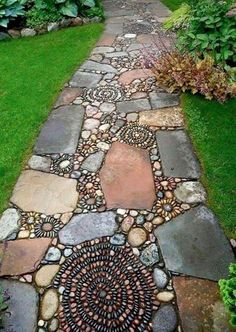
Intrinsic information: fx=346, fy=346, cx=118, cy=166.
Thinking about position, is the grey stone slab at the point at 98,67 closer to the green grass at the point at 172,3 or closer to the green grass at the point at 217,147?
the green grass at the point at 217,147

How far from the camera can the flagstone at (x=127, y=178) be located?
3.20m

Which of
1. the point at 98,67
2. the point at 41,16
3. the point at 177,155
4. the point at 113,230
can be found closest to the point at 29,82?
the point at 98,67

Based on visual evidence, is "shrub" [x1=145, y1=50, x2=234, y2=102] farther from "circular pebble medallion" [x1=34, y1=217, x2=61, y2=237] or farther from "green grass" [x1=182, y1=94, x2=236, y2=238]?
"circular pebble medallion" [x1=34, y1=217, x2=61, y2=237]

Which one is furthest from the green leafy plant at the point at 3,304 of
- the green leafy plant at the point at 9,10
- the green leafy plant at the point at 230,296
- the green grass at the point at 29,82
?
the green leafy plant at the point at 9,10

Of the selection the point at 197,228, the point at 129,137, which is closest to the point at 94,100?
the point at 129,137

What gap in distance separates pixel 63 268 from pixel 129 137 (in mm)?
1825

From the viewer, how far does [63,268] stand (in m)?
2.66

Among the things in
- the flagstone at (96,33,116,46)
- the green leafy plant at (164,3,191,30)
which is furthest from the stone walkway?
the flagstone at (96,33,116,46)

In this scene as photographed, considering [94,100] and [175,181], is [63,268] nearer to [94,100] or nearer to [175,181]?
[175,181]

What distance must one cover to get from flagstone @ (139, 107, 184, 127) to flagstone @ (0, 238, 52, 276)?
2001 mm

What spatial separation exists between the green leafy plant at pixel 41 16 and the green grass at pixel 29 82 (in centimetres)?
29

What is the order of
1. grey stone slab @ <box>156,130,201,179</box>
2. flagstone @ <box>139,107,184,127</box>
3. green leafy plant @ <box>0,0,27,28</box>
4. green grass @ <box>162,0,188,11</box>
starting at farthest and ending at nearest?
green grass @ <box>162,0,188,11</box> < green leafy plant @ <box>0,0,27,28</box> < flagstone @ <box>139,107,184,127</box> < grey stone slab @ <box>156,130,201,179</box>

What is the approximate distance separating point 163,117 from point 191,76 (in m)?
0.78

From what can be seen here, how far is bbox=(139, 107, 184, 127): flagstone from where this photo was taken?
4160mm
